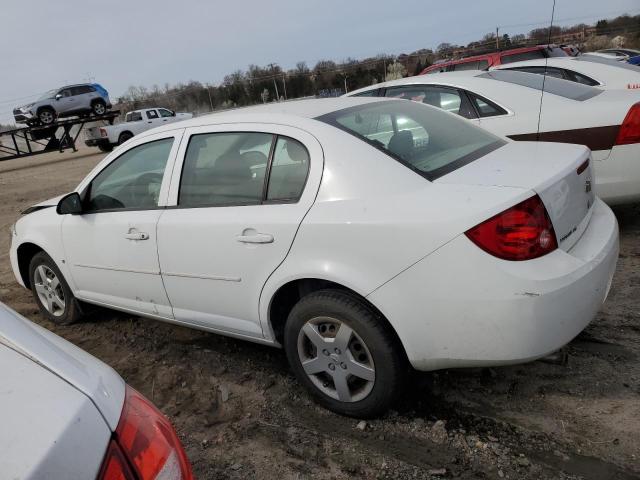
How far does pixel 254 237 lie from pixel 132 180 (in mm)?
1305

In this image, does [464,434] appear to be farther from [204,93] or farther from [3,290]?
[204,93]

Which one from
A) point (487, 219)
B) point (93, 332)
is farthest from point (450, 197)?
point (93, 332)

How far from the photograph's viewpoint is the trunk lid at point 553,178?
223 centimetres

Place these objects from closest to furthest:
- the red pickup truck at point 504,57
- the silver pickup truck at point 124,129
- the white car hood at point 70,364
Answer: the white car hood at point 70,364, the red pickup truck at point 504,57, the silver pickup truck at point 124,129

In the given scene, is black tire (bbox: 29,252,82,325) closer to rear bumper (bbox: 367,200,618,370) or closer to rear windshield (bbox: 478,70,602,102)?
rear bumper (bbox: 367,200,618,370)

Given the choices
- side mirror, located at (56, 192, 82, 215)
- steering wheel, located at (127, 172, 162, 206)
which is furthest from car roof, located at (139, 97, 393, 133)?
side mirror, located at (56, 192, 82, 215)

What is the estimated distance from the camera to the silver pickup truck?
2255 centimetres

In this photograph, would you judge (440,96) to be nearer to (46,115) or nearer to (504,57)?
(504,57)

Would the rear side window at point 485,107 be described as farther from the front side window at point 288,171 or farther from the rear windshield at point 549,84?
the front side window at point 288,171

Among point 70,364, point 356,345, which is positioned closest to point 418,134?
point 356,345

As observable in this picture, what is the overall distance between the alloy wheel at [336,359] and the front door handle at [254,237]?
0.47 meters

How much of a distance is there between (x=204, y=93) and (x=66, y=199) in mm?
60388

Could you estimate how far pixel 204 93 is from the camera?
60.3m

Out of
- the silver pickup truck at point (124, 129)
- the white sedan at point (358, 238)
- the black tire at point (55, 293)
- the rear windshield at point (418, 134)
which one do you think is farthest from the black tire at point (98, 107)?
the rear windshield at point (418, 134)
